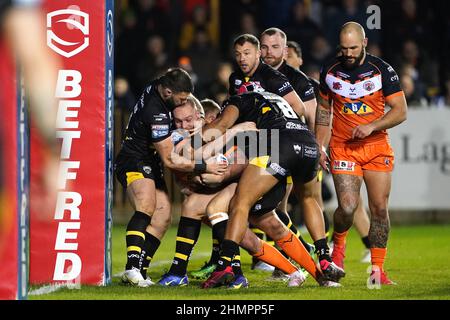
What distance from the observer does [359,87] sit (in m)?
10.7

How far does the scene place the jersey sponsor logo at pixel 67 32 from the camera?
31.7 feet

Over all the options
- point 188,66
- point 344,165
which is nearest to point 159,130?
point 344,165

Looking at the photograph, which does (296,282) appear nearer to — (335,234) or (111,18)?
(335,234)

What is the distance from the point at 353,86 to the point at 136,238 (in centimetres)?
253

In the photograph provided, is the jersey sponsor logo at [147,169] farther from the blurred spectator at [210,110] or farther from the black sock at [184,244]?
the blurred spectator at [210,110]

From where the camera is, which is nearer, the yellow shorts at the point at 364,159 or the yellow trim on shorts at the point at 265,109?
the yellow trim on shorts at the point at 265,109

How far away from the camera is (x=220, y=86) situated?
17656 millimetres

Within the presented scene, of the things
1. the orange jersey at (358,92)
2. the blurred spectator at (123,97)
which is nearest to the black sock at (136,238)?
the orange jersey at (358,92)

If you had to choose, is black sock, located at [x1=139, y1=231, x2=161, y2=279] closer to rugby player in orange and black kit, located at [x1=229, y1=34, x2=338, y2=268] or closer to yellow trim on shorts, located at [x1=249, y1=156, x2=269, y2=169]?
yellow trim on shorts, located at [x1=249, y1=156, x2=269, y2=169]

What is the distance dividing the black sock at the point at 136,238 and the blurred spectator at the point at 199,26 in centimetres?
1000

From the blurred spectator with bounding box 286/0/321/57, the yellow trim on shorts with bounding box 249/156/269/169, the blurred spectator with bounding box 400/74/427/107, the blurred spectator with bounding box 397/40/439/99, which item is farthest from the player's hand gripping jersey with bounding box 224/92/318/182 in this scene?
the blurred spectator with bounding box 397/40/439/99

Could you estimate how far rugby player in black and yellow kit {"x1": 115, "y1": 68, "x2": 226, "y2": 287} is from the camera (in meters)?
10.0
